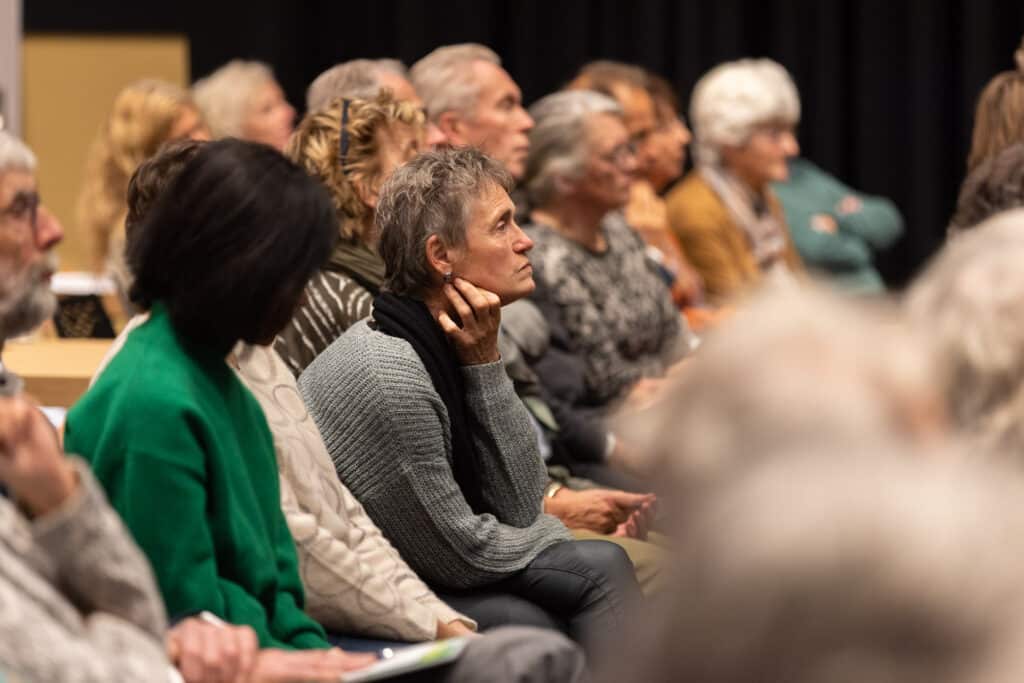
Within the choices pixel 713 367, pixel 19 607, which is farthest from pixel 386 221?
pixel 713 367

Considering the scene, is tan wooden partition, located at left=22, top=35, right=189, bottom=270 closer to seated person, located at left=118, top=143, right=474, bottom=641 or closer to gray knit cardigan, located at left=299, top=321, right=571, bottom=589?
gray knit cardigan, located at left=299, top=321, right=571, bottom=589

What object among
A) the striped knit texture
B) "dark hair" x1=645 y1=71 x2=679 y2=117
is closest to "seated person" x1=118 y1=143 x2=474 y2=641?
the striped knit texture

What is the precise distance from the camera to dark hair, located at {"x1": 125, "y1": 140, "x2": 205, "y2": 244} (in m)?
2.73

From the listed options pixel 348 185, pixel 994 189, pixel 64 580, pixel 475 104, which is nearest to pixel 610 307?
pixel 475 104

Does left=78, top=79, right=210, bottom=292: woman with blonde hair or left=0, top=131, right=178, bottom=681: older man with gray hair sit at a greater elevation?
left=0, top=131, right=178, bottom=681: older man with gray hair

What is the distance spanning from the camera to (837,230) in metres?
7.00

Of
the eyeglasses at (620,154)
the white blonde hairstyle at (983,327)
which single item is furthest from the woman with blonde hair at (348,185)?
the white blonde hairstyle at (983,327)

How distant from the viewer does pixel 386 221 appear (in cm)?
317

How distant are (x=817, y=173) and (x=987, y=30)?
42.1 inches

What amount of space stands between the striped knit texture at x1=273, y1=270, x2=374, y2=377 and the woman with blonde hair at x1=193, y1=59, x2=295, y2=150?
2.79 m

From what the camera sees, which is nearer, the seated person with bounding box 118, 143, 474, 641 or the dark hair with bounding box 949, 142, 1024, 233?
the seated person with bounding box 118, 143, 474, 641

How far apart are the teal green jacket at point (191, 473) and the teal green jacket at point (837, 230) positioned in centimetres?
459

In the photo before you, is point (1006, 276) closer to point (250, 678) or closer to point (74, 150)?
point (250, 678)

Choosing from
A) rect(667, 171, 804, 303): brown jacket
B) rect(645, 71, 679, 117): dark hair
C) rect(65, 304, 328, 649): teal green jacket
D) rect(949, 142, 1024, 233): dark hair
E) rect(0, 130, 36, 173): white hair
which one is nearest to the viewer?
rect(65, 304, 328, 649): teal green jacket
